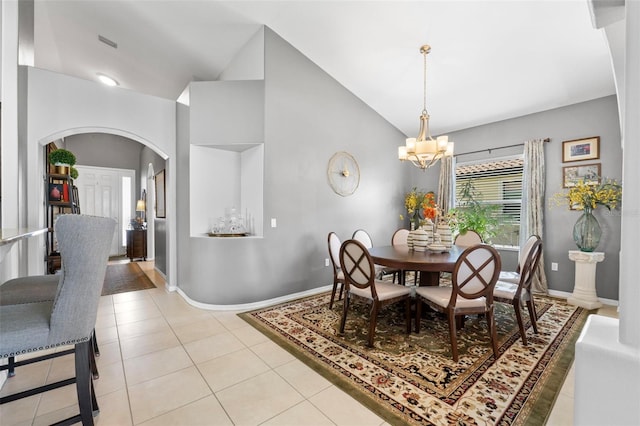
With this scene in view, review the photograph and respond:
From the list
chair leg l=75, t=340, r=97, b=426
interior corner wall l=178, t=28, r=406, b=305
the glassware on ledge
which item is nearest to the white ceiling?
interior corner wall l=178, t=28, r=406, b=305

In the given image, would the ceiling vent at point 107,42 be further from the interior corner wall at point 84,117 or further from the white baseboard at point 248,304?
the white baseboard at point 248,304

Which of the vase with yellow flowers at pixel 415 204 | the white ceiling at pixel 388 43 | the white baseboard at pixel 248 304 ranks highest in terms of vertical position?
the white ceiling at pixel 388 43

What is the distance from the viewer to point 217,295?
3.38 m

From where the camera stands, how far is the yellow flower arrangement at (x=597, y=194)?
3398 mm

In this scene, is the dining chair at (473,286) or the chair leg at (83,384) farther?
the dining chair at (473,286)

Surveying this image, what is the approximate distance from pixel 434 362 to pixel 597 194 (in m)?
3.23

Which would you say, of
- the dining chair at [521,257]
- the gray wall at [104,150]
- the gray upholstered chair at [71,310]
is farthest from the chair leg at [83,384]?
the gray wall at [104,150]

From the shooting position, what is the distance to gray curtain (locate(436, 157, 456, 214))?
16.9 feet

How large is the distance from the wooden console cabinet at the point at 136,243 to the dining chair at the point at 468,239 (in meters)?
6.66

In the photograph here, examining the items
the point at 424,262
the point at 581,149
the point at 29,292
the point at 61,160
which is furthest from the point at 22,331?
the point at 581,149

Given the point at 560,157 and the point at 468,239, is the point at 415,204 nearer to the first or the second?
the point at 468,239

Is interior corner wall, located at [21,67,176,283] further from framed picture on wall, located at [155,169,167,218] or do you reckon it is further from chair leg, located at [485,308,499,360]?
chair leg, located at [485,308,499,360]

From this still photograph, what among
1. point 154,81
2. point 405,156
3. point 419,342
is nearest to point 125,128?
point 154,81

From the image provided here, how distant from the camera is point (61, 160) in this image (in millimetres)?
3889
